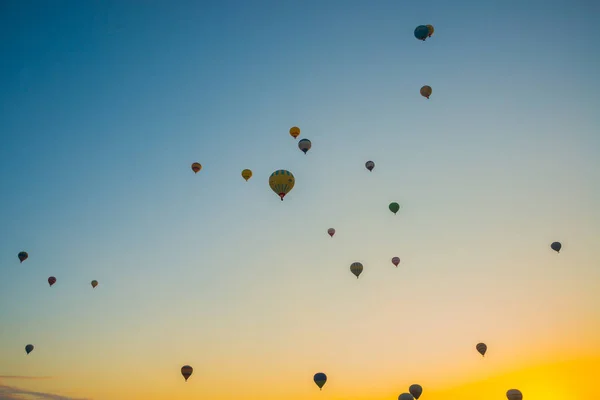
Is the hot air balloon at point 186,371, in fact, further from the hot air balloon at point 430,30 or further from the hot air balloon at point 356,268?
the hot air balloon at point 430,30

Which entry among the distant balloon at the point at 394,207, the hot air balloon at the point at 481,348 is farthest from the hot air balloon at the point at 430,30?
the hot air balloon at the point at 481,348

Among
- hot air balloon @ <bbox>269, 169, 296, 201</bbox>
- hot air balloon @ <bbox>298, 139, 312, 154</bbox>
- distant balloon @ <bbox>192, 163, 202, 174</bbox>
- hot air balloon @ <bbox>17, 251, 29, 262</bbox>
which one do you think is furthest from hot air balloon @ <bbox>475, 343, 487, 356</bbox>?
hot air balloon @ <bbox>17, 251, 29, 262</bbox>

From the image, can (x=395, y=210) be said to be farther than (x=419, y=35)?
Yes

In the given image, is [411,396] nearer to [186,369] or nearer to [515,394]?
[515,394]

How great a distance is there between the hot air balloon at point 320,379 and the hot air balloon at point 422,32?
2658cm

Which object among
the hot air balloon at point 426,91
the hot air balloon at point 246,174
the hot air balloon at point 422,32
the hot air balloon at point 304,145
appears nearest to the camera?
the hot air balloon at point 422,32

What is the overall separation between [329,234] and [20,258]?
26.8 meters

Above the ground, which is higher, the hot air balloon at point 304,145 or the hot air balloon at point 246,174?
the hot air balloon at point 304,145

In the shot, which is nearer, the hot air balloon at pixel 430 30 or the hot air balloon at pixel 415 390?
the hot air balloon at pixel 430 30

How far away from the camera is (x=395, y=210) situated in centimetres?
3300

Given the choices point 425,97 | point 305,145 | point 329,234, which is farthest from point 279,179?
point 425,97

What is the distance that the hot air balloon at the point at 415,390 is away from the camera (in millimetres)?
32469

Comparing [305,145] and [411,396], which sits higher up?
[305,145]

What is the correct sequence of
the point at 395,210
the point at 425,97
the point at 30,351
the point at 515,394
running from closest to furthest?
the point at 515,394 → the point at 425,97 → the point at 395,210 → the point at 30,351
